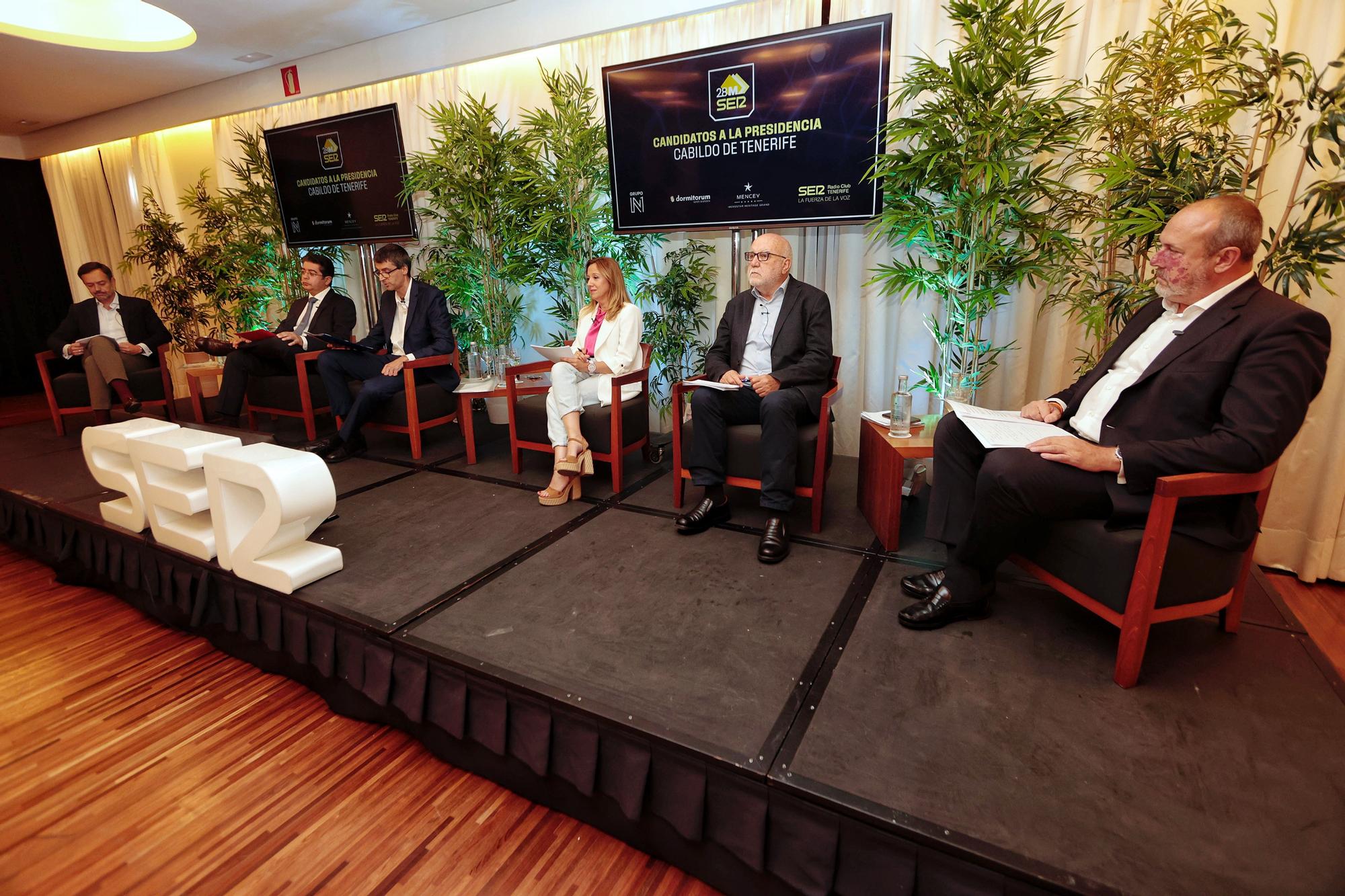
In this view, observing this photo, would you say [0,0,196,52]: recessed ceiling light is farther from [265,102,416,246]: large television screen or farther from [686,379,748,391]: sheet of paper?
[686,379,748,391]: sheet of paper

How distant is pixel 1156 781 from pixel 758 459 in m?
1.69

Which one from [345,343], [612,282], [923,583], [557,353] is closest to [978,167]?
[923,583]

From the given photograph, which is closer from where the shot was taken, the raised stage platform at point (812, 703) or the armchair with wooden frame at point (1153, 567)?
the raised stage platform at point (812, 703)

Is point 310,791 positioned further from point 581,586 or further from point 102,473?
point 102,473

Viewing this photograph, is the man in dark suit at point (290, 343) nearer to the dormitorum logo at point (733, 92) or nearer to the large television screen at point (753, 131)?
the large television screen at point (753, 131)

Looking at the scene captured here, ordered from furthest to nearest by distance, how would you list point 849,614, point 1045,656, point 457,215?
point 457,215
point 849,614
point 1045,656

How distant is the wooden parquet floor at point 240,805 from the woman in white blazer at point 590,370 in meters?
1.43

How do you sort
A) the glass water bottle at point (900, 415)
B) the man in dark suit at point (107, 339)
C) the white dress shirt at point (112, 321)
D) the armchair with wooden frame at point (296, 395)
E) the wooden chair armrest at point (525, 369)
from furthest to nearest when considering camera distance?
the white dress shirt at point (112, 321), the man in dark suit at point (107, 339), the armchair with wooden frame at point (296, 395), the wooden chair armrest at point (525, 369), the glass water bottle at point (900, 415)

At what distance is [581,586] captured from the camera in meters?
2.33

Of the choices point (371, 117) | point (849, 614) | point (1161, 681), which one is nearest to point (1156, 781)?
point (1161, 681)

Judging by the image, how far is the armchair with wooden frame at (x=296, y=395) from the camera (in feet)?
13.8

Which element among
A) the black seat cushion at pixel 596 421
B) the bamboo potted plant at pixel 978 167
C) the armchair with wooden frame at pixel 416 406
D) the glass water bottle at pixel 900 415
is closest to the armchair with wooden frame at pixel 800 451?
the glass water bottle at pixel 900 415

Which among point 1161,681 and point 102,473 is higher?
point 102,473

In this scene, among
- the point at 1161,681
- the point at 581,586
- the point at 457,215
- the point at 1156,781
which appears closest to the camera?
the point at 1156,781
